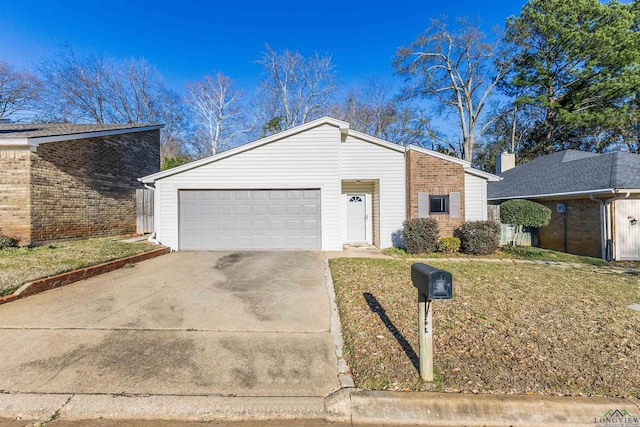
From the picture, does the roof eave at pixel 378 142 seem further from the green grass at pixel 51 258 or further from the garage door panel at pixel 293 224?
the green grass at pixel 51 258

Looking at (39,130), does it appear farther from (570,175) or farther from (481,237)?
(570,175)

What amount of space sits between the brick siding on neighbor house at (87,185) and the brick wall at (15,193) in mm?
143

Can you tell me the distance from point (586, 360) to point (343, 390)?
2637 millimetres

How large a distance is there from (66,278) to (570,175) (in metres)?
17.1

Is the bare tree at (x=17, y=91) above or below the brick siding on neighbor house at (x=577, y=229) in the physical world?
above

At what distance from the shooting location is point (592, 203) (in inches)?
375

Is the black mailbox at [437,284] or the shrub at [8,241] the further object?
the shrub at [8,241]

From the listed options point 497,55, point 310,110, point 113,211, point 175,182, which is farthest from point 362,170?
point 497,55

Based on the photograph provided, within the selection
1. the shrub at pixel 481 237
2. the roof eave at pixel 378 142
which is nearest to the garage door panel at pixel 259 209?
the roof eave at pixel 378 142

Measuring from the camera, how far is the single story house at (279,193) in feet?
30.1

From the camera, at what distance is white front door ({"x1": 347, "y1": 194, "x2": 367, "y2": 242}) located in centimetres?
1080

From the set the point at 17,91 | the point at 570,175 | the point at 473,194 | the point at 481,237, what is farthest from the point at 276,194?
the point at 17,91

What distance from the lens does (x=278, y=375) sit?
103 inches

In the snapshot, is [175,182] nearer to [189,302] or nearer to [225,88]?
[189,302]
